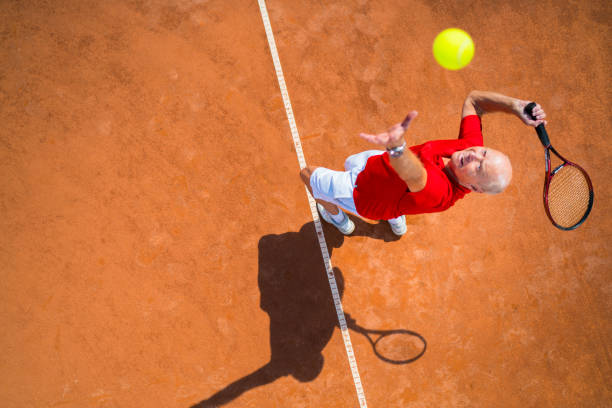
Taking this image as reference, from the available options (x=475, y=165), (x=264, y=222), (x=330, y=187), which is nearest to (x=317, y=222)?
(x=264, y=222)

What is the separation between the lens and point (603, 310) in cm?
370

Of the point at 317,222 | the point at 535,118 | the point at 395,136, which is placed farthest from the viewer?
the point at 317,222

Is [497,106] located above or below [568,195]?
above

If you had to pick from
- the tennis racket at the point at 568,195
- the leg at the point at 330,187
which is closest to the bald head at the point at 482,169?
the leg at the point at 330,187

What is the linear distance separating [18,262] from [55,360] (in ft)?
3.40

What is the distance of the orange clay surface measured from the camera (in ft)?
11.6

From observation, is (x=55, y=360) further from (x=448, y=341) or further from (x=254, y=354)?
(x=448, y=341)

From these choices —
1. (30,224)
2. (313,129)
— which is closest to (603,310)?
(313,129)

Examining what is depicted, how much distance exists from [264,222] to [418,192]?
1.91 metres

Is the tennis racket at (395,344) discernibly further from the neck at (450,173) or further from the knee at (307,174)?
the neck at (450,173)

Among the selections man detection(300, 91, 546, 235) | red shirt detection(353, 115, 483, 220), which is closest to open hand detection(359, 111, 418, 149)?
man detection(300, 91, 546, 235)

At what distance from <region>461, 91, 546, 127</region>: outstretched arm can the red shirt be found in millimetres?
118

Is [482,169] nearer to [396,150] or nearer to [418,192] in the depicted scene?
[418,192]

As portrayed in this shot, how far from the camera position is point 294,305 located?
3.60 m
